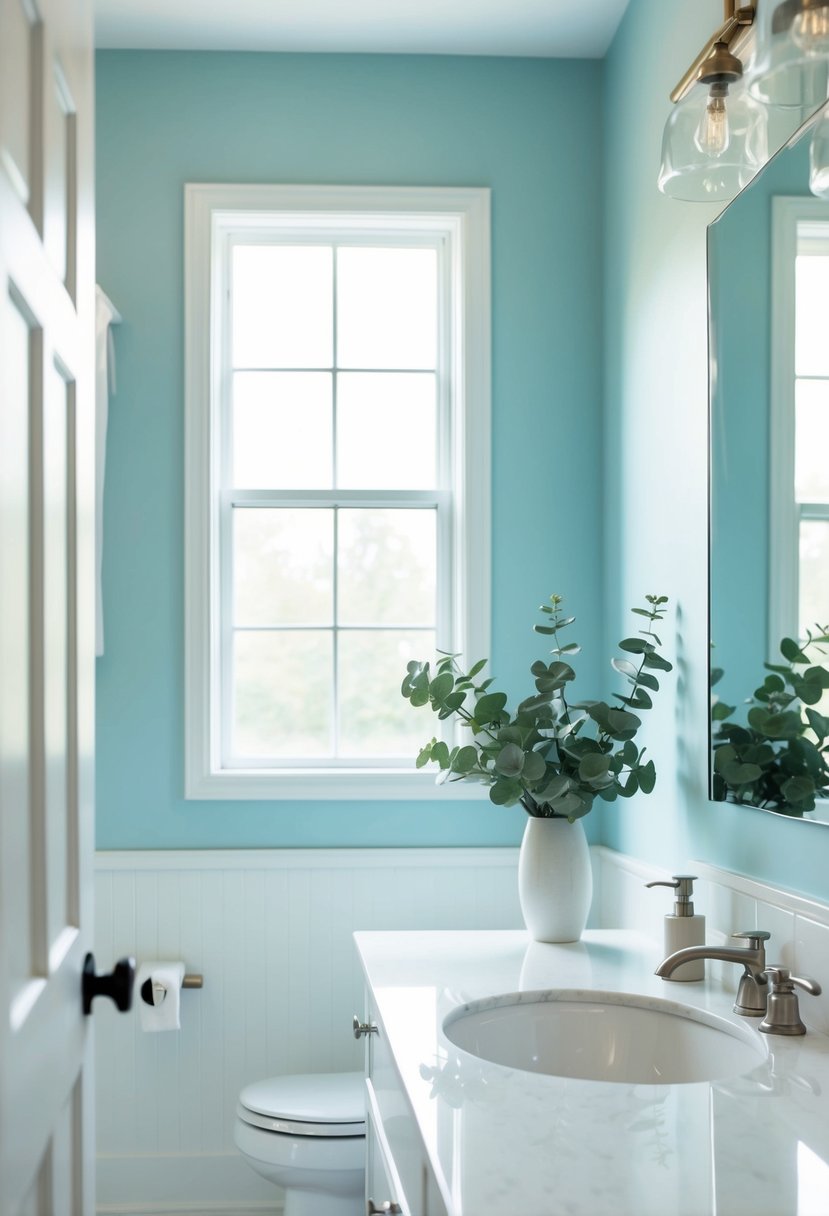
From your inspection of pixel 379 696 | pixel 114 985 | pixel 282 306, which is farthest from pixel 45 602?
pixel 282 306

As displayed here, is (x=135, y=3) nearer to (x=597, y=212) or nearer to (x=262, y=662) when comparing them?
(x=597, y=212)

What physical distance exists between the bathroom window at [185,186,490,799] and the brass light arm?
113 cm

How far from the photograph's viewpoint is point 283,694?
9.84ft

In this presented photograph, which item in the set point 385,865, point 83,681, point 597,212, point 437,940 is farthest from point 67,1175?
point 597,212

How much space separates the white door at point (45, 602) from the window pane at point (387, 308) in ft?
5.66

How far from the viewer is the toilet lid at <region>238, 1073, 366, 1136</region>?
2.38 metres

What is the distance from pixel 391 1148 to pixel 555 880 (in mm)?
667

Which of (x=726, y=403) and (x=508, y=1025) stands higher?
(x=726, y=403)

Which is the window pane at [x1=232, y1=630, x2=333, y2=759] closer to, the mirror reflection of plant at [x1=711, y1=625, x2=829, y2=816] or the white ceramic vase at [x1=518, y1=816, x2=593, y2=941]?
the white ceramic vase at [x1=518, y1=816, x2=593, y2=941]

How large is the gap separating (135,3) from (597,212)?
3.95 feet

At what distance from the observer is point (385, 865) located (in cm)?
289

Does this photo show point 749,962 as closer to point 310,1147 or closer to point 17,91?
point 310,1147

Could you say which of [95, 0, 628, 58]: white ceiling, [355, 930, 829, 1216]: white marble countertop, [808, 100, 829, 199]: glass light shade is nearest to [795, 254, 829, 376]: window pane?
[808, 100, 829, 199]: glass light shade

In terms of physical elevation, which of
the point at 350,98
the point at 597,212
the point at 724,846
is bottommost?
the point at 724,846
